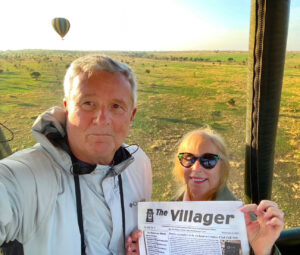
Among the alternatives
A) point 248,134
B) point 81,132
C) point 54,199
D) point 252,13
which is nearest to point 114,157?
point 81,132

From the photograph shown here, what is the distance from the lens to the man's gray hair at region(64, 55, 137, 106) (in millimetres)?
1004

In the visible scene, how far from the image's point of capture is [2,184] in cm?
76

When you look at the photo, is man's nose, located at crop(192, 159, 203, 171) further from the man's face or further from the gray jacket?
the man's face

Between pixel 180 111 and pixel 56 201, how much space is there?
6.40 metres

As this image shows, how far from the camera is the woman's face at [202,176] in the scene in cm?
131

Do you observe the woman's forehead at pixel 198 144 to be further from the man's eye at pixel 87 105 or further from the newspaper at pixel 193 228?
the man's eye at pixel 87 105

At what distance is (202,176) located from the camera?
131cm

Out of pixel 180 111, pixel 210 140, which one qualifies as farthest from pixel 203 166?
pixel 180 111

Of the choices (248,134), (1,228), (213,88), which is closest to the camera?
(1,228)

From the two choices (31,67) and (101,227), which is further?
(31,67)

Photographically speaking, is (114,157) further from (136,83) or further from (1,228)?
(1,228)

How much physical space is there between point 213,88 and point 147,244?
28.3ft

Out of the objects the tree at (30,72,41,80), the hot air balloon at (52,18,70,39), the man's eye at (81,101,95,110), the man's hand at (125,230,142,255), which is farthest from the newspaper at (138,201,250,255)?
the tree at (30,72,41,80)

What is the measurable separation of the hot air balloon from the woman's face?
9066 millimetres
